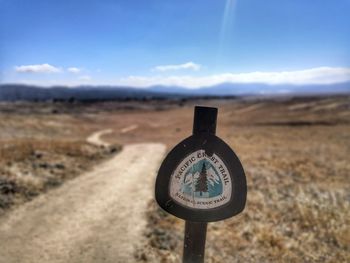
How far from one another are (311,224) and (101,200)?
6.93m

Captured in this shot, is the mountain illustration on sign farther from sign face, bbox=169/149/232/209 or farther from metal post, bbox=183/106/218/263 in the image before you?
metal post, bbox=183/106/218/263

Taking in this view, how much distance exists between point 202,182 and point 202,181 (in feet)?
0.04

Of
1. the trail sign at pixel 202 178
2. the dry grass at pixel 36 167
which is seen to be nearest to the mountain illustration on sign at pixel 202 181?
the trail sign at pixel 202 178

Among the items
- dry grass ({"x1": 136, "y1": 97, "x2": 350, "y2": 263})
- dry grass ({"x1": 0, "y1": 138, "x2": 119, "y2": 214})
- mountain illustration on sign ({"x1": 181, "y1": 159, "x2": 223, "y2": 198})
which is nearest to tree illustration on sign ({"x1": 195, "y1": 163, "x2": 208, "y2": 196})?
mountain illustration on sign ({"x1": 181, "y1": 159, "x2": 223, "y2": 198})

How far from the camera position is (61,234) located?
26.2ft

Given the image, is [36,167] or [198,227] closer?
[198,227]

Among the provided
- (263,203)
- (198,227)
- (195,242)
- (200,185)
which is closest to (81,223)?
(195,242)

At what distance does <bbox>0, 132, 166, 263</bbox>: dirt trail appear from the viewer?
7.00 metres

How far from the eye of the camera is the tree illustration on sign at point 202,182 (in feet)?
13.8

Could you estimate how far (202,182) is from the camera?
4.21 meters

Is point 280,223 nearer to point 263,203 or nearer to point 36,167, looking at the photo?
point 263,203

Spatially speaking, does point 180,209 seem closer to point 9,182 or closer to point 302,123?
point 9,182

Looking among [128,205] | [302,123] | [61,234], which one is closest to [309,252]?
Answer: [128,205]

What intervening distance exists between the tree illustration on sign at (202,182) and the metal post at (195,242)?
535 millimetres
